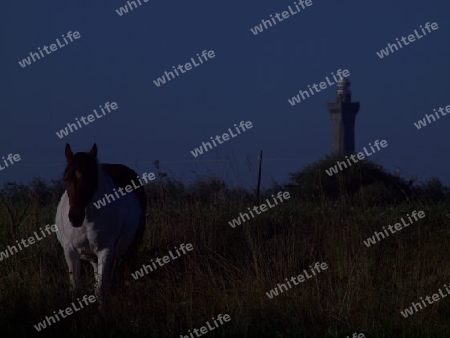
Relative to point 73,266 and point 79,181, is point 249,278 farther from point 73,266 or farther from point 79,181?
point 79,181

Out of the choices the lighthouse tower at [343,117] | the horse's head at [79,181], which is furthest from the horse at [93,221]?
the lighthouse tower at [343,117]

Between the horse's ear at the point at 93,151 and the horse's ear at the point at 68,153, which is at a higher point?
the horse's ear at the point at 68,153

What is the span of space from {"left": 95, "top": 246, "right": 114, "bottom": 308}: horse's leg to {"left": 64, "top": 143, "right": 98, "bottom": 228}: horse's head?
1.72 feet

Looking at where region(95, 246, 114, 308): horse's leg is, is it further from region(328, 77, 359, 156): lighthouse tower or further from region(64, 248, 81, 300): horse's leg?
region(328, 77, 359, 156): lighthouse tower

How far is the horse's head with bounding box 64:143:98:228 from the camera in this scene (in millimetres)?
8469

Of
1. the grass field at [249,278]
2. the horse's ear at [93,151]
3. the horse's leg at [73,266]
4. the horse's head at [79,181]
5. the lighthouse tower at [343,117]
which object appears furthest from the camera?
the lighthouse tower at [343,117]

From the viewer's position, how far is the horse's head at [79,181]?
333 inches

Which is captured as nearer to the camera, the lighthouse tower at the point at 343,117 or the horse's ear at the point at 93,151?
the horse's ear at the point at 93,151

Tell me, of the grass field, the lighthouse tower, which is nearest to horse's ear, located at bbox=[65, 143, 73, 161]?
the grass field

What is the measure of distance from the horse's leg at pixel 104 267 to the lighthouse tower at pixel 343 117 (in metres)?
94.5

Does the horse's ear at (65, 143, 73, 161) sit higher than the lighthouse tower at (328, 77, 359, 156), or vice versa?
the horse's ear at (65, 143, 73, 161)

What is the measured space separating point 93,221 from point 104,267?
1.61 ft

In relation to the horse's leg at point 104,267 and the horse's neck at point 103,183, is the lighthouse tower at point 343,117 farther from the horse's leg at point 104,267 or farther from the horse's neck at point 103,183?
the horse's leg at point 104,267

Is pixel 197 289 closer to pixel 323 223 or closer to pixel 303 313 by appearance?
pixel 303 313
